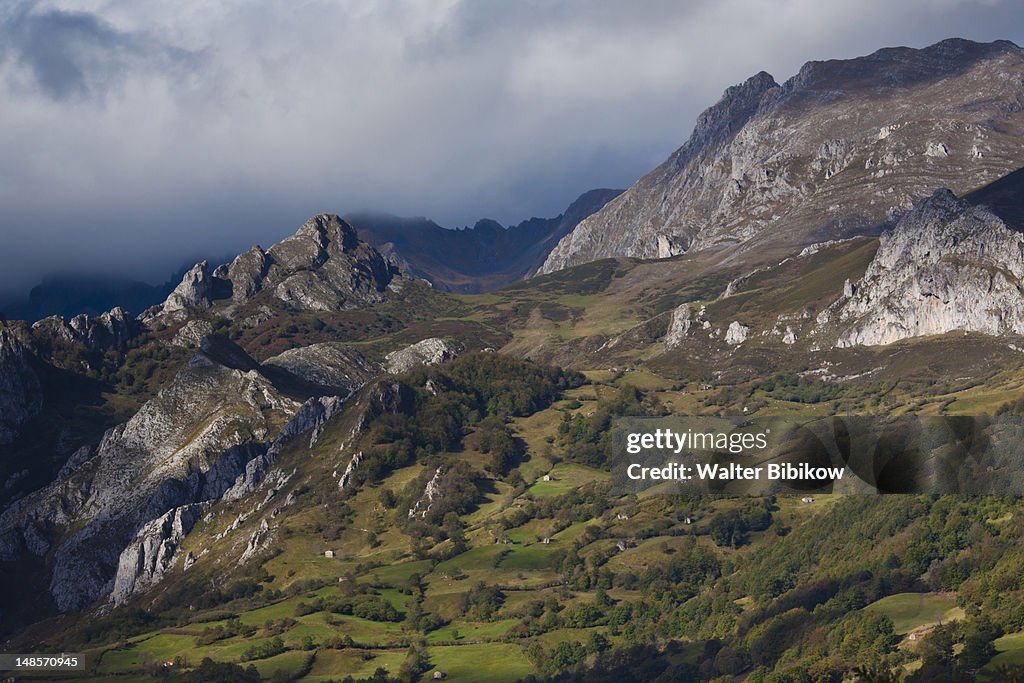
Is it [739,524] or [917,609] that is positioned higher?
[739,524]

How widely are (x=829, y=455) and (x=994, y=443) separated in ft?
68.5

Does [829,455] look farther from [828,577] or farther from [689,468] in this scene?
[689,468]

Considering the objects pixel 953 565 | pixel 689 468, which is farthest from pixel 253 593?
pixel 953 565

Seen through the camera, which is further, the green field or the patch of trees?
the patch of trees

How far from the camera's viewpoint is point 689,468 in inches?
7849

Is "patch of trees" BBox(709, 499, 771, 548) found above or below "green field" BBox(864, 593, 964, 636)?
above

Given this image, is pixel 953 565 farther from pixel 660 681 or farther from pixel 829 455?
pixel 660 681

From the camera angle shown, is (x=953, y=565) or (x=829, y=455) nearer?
(x=953, y=565)

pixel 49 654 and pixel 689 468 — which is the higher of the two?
pixel 689 468

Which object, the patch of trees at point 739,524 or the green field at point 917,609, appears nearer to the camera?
the green field at point 917,609

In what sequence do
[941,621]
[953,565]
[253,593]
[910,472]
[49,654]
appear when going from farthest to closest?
[253,593] < [49,654] < [910,472] < [953,565] < [941,621]

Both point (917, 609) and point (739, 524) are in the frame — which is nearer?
point (917, 609)

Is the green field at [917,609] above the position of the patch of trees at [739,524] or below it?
below

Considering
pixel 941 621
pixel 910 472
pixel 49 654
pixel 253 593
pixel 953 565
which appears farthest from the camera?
pixel 253 593
